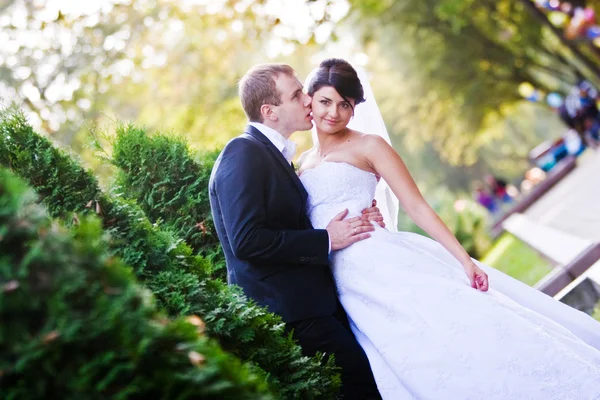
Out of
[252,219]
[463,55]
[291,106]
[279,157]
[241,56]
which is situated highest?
[241,56]

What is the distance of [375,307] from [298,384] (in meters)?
0.96

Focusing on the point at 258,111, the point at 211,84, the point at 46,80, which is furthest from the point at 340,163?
the point at 211,84

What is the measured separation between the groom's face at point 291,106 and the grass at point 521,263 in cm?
724

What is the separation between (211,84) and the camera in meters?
23.2

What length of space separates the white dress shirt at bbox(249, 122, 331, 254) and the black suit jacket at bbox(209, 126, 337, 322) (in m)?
0.06

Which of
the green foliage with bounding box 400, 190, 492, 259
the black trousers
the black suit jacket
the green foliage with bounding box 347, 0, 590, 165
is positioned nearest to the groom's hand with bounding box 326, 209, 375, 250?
the black suit jacket

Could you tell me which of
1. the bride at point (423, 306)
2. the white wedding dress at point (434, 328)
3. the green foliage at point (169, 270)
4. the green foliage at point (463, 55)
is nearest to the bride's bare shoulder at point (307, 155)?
the bride at point (423, 306)

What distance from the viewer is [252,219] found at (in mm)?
3805

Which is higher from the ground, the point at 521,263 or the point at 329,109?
the point at 329,109

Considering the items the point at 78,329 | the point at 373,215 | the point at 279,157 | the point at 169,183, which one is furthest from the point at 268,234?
the point at 78,329

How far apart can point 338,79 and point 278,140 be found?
59 centimetres

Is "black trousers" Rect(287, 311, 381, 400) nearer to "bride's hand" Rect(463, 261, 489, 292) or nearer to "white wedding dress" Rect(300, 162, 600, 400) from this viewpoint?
"white wedding dress" Rect(300, 162, 600, 400)

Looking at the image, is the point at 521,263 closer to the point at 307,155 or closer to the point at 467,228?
the point at 467,228

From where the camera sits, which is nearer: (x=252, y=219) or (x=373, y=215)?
(x=252, y=219)
